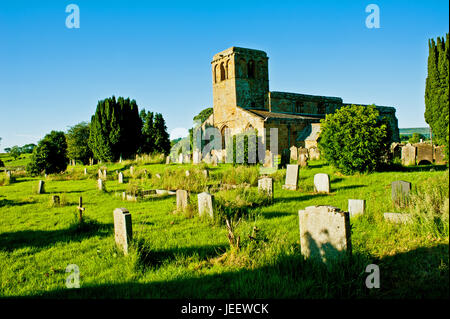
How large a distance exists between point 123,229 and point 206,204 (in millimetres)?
2525

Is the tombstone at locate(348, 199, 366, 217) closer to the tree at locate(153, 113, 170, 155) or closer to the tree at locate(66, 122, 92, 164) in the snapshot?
the tree at locate(153, 113, 170, 155)

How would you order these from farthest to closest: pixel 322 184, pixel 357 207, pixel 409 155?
pixel 409 155
pixel 322 184
pixel 357 207

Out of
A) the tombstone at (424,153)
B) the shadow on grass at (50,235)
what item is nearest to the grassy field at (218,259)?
the shadow on grass at (50,235)

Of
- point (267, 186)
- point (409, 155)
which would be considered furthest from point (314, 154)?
point (267, 186)

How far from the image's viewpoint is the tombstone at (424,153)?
46.6 feet

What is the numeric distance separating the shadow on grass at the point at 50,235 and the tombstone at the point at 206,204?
224cm

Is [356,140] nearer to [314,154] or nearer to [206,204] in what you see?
[206,204]

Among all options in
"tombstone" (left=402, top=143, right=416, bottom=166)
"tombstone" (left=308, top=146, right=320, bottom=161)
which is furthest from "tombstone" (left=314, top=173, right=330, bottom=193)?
"tombstone" (left=308, top=146, right=320, bottom=161)

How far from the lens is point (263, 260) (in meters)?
3.76

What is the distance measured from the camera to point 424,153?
14.3m

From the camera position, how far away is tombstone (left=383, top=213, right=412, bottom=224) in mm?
4781

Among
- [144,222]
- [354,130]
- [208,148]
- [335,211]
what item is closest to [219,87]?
[208,148]
